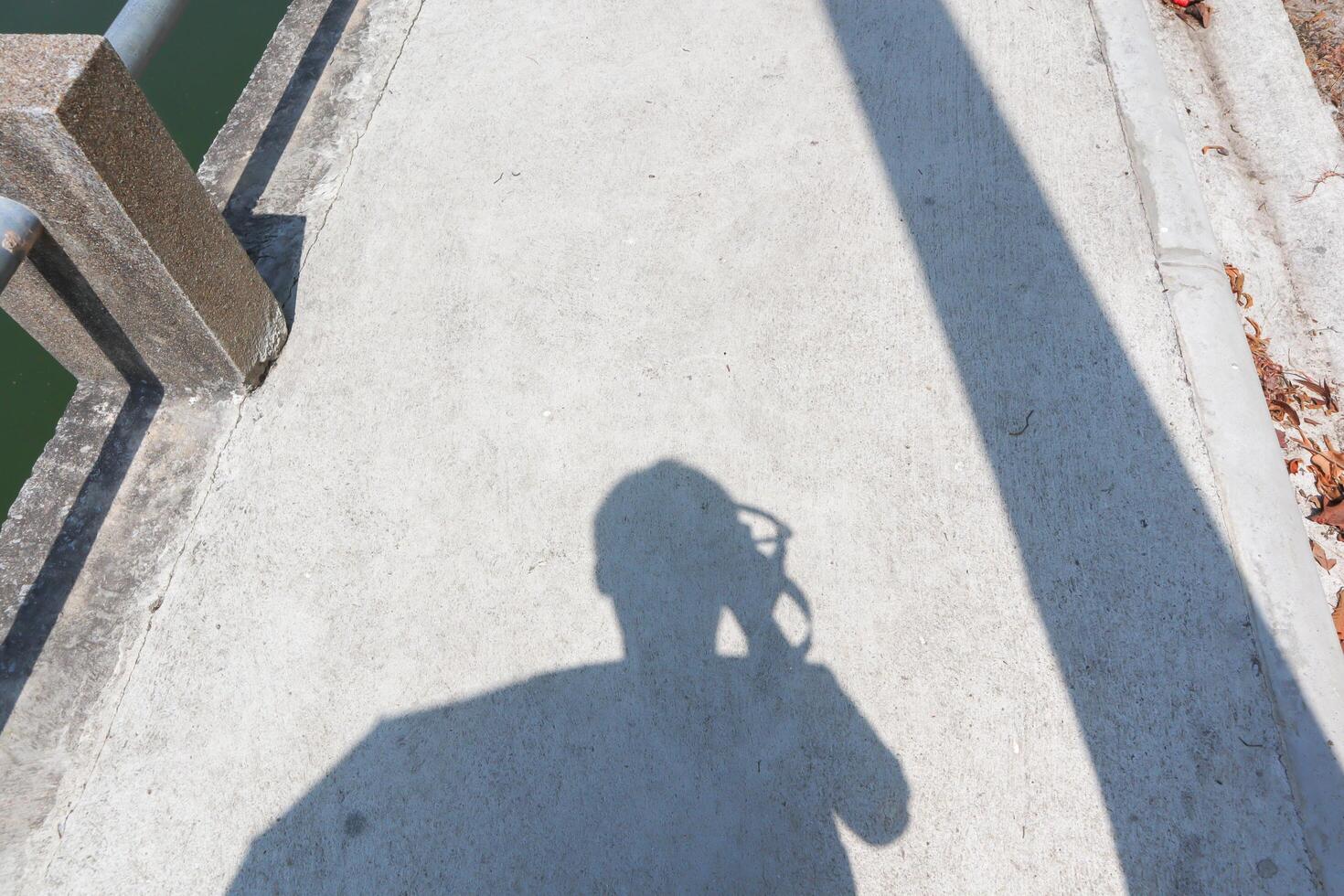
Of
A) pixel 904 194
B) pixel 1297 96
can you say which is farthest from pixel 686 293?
pixel 1297 96

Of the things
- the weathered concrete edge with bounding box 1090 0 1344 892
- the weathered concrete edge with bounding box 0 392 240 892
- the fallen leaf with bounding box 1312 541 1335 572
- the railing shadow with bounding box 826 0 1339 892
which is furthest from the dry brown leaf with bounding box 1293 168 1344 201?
the weathered concrete edge with bounding box 0 392 240 892

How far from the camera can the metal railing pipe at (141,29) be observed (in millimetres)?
2697

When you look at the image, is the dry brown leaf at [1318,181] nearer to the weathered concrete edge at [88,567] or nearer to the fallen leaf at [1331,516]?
the fallen leaf at [1331,516]

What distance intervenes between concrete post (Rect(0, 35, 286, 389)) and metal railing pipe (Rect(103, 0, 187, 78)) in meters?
0.21

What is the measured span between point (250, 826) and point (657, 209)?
8.37 feet

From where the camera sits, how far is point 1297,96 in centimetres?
420

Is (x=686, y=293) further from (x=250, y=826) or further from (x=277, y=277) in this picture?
(x=250, y=826)

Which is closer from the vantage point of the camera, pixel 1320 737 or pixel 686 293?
pixel 1320 737

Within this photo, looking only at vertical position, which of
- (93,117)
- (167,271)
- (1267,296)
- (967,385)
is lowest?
(1267,296)

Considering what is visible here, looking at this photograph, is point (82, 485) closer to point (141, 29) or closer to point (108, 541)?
point (108, 541)

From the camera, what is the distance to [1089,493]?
285cm

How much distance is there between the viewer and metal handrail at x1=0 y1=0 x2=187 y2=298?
228 centimetres

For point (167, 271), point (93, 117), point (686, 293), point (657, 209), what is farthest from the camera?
point (657, 209)

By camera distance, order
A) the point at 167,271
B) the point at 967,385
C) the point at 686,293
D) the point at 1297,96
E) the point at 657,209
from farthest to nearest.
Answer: the point at 1297,96 → the point at 657,209 → the point at 686,293 → the point at 967,385 → the point at 167,271
